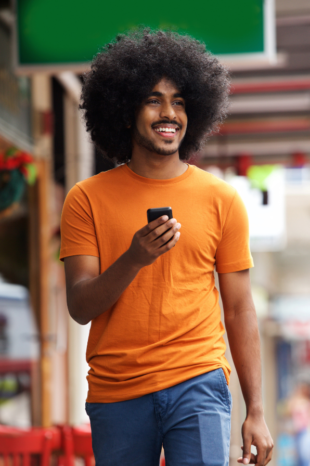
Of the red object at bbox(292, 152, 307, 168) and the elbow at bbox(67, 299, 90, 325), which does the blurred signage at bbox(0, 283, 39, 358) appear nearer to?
the elbow at bbox(67, 299, 90, 325)

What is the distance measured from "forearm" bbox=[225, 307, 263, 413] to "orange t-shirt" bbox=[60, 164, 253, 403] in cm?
8

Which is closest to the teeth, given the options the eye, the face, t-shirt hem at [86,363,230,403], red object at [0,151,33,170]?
the face

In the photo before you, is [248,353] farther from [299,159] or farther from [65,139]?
[299,159]

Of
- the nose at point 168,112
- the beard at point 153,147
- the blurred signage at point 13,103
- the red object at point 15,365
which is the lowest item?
the red object at point 15,365

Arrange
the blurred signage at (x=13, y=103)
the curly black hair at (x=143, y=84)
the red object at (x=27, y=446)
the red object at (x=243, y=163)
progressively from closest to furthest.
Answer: the curly black hair at (x=143, y=84)
the red object at (x=27, y=446)
the blurred signage at (x=13, y=103)
the red object at (x=243, y=163)

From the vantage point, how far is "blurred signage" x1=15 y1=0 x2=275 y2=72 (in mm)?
3801

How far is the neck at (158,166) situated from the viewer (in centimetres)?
Result: 213

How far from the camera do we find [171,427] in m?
1.91

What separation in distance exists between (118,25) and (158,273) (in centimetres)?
241

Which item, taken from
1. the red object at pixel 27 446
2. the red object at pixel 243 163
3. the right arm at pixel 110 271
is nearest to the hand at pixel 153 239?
the right arm at pixel 110 271

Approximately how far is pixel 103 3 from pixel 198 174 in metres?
2.23

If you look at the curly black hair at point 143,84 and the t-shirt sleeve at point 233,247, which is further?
the curly black hair at point 143,84

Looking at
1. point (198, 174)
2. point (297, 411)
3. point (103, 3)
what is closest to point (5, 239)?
point (103, 3)

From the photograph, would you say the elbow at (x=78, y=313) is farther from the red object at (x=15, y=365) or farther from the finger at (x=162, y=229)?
the red object at (x=15, y=365)
